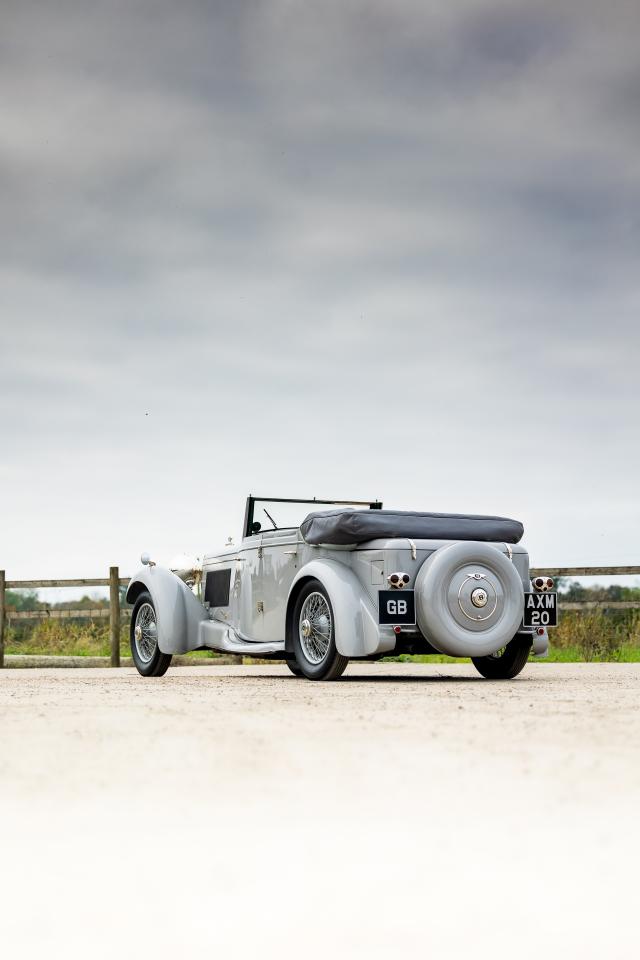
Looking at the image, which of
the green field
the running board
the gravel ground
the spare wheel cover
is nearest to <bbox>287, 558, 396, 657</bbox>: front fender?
the spare wheel cover

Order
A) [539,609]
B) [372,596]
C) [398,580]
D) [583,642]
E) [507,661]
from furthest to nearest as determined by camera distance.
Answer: [583,642] < [507,661] < [539,609] < [372,596] < [398,580]

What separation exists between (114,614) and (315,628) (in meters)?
6.38

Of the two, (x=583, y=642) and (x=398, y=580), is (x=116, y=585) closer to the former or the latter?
(x=583, y=642)

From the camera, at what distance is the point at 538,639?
1013 cm

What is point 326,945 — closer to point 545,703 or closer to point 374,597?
point 545,703

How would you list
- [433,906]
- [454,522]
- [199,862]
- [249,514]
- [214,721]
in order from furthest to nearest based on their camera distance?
[249,514] < [454,522] < [214,721] < [199,862] < [433,906]

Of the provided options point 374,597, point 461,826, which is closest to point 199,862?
point 461,826

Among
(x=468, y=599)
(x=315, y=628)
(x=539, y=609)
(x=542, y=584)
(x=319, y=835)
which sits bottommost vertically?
(x=319, y=835)

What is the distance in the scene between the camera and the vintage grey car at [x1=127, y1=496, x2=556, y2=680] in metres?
9.19

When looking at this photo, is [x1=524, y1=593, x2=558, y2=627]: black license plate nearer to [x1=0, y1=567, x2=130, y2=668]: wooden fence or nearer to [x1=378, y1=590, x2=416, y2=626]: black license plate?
[x1=378, y1=590, x2=416, y2=626]: black license plate

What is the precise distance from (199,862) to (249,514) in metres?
8.40

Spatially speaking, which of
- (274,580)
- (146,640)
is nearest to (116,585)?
(146,640)

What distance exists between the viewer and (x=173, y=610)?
1136cm

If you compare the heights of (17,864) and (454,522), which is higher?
(454,522)
